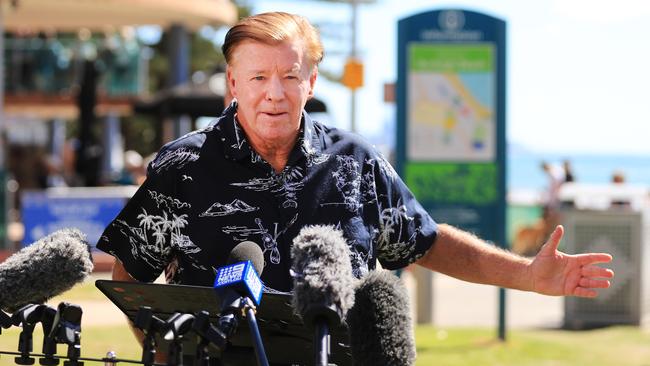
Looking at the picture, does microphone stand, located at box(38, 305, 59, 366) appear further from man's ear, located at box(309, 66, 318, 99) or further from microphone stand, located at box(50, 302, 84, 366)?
man's ear, located at box(309, 66, 318, 99)

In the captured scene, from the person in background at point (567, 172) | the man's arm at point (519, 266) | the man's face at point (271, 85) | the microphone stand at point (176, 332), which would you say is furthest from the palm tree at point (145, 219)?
the person in background at point (567, 172)

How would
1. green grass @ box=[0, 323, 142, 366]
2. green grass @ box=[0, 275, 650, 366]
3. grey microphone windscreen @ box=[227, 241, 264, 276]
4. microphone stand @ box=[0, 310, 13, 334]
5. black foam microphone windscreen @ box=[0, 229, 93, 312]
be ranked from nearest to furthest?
grey microphone windscreen @ box=[227, 241, 264, 276] < microphone stand @ box=[0, 310, 13, 334] < black foam microphone windscreen @ box=[0, 229, 93, 312] < green grass @ box=[0, 323, 142, 366] < green grass @ box=[0, 275, 650, 366]

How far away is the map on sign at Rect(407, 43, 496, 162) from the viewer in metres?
11.5

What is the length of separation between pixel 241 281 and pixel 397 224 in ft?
3.84

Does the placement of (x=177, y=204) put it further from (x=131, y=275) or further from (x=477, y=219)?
(x=477, y=219)

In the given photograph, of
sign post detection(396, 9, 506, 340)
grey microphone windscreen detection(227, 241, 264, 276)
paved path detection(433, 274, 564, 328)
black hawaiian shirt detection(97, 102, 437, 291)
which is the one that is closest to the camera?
grey microphone windscreen detection(227, 241, 264, 276)

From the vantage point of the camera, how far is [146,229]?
3.69m

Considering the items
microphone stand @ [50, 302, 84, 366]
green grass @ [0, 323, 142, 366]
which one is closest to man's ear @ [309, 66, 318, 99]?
microphone stand @ [50, 302, 84, 366]

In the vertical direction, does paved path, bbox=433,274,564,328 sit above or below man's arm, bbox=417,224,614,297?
below

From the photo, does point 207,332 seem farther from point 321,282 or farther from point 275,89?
point 275,89

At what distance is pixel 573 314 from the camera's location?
12570 millimetres

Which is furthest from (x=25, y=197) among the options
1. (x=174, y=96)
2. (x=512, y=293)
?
(x=512, y=293)

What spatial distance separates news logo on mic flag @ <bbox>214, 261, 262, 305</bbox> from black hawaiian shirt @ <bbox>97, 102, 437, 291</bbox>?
73cm

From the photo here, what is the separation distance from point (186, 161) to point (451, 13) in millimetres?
8065
